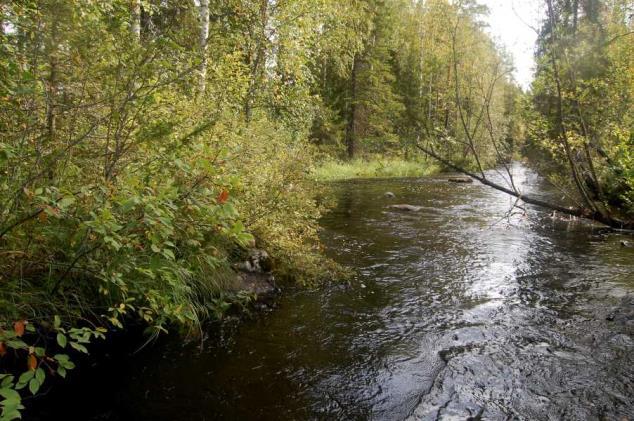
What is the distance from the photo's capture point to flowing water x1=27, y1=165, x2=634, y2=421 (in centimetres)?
426

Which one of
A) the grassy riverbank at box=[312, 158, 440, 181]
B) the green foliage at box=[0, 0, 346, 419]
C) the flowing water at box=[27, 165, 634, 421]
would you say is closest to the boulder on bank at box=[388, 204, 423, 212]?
the flowing water at box=[27, 165, 634, 421]

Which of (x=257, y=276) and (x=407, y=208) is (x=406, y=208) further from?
(x=257, y=276)

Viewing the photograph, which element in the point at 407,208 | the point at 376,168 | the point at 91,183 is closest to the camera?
the point at 91,183

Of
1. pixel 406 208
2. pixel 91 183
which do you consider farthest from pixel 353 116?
pixel 91 183

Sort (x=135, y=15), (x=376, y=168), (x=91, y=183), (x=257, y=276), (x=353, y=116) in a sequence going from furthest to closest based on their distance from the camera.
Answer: (x=353, y=116)
(x=376, y=168)
(x=135, y=15)
(x=257, y=276)
(x=91, y=183)

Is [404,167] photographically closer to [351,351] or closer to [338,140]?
[338,140]

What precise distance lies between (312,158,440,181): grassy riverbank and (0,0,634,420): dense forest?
12.5m

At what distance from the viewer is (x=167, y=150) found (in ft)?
11.8

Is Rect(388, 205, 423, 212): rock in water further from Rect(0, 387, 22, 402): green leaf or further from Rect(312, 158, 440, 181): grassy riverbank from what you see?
Rect(0, 387, 22, 402): green leaf

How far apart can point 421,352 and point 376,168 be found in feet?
79.1

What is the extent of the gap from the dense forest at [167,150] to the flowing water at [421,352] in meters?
0.71

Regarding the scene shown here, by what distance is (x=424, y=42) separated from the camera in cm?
3303

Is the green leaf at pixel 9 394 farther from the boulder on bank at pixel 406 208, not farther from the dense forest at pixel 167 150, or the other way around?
the boulder on bank at pixel 406 208

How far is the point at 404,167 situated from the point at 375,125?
538cm
